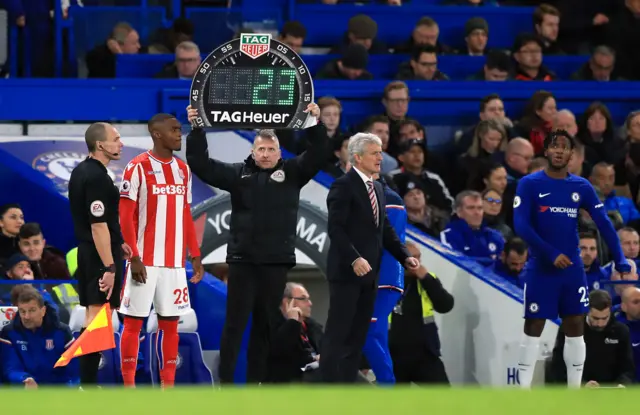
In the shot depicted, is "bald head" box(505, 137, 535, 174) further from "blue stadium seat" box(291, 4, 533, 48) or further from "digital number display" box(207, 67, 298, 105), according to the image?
"digital number display" box(207, 67, 298, 105)

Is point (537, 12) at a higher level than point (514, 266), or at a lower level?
higher

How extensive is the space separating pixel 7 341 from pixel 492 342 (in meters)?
3.73

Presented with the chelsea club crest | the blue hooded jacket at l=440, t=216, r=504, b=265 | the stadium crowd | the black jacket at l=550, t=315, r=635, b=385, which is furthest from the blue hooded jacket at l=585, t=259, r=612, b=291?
the chelsea club crest

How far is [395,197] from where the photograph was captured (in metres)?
9.76

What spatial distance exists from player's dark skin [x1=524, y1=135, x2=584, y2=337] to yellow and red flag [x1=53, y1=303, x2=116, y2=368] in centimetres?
278

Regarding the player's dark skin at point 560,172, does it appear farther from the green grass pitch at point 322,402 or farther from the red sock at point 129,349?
the green grass pitch at point 322,402

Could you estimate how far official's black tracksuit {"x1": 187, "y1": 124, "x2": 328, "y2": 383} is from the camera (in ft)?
29.7

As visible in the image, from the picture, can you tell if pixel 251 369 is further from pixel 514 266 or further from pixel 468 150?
pixel 468 150

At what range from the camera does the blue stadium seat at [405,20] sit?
48.8 feet

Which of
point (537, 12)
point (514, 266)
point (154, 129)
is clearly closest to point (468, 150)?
point (514, 266)

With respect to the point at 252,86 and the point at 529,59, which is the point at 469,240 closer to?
the point at 529,59

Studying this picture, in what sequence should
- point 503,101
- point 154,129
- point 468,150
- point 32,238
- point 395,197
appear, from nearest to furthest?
point 154,129
point 395,197
point 32,238
point 468,150
point 503,101

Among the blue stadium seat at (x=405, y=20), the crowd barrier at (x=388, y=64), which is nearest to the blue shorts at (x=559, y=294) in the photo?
the crowd barrier at (x=388, y=64)

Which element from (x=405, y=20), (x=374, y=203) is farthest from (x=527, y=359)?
(x=405, y=20)
